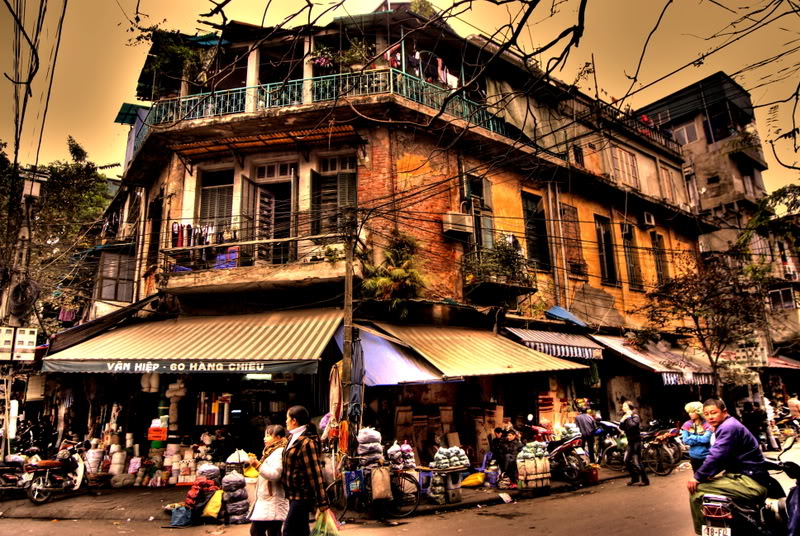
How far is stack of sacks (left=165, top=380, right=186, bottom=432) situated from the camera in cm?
1148

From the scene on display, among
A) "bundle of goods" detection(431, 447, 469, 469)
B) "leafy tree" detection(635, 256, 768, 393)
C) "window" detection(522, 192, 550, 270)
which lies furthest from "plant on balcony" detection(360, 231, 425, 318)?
"leafy tree" detection(635, 256, 768, 393)

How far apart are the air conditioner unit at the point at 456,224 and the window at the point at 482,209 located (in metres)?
0.72

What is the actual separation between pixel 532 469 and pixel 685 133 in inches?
950

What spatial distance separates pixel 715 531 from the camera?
4.53 m

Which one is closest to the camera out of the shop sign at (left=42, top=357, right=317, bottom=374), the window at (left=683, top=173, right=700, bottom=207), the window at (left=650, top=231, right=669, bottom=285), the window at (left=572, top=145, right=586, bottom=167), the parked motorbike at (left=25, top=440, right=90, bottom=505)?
the shop sign at (left=42, top=357, right=317, bottom=374)

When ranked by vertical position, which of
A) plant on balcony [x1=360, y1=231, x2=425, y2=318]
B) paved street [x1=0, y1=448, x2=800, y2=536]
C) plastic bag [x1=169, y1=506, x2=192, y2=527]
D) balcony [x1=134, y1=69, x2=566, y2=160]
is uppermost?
balcony [x1=134, y1=69, x2=566, y2=160]

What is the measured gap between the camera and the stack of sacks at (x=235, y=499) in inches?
316

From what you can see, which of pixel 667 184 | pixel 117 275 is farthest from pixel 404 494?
pixel 667 184

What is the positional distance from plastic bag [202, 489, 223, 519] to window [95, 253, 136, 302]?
935 cm

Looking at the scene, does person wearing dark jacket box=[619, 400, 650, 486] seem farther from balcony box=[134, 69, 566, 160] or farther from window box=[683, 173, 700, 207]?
window box=[683, 173, 700, 207]

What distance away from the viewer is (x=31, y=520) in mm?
8680

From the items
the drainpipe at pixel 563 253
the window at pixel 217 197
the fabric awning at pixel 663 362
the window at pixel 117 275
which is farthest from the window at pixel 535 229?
the window at pixel 117 275

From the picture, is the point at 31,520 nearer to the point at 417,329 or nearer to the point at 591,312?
the point at 417,329

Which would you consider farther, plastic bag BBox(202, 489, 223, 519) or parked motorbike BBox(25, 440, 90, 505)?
parked motorbike BBox(25, 440, 90, 505)
